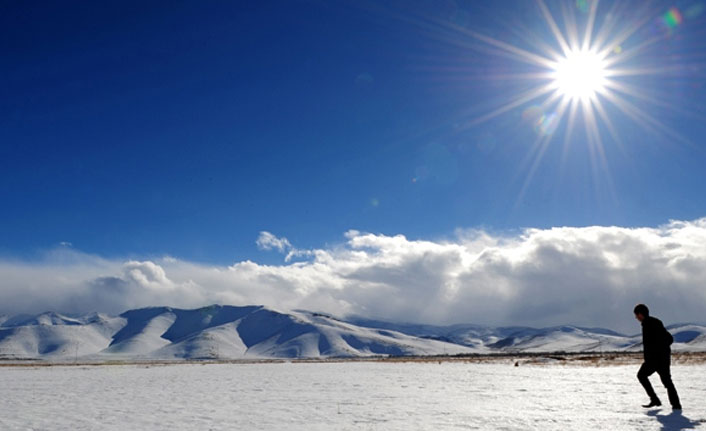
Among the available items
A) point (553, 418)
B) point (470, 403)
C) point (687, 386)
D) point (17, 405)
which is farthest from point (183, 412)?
point (687, 386)

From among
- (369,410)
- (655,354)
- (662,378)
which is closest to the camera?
(662,378)

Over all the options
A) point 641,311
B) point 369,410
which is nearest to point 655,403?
point 641,311

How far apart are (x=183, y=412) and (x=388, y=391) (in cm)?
819

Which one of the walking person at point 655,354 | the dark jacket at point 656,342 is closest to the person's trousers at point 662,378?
the walking person at point 655,354

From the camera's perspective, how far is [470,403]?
14.0m

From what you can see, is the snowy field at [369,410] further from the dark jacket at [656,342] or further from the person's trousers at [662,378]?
the dark jacket at [656,342]

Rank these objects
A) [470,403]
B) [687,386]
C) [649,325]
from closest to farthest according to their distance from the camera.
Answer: [649,325]
[470,403]
[687,386]

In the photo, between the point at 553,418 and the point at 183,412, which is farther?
the point at 183,412

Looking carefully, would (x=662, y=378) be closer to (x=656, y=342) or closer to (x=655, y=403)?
(x=655, y=403)

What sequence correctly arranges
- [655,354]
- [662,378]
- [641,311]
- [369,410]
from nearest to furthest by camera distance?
1. [662,378]
2. [655,354]
3. [641,311]
4. [369,410]

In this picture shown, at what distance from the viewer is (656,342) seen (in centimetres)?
1173

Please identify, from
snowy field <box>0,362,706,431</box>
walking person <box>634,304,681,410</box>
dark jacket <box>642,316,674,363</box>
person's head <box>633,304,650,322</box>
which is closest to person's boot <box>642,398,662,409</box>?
walking person <box>634,304,681,410</box>

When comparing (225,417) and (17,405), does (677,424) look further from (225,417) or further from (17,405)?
(17,405)

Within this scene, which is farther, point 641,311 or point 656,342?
point 641,311
